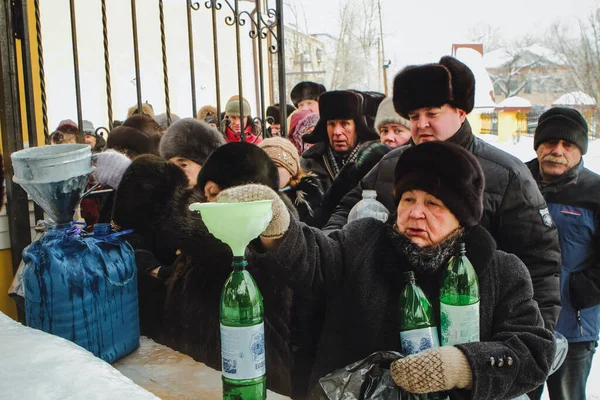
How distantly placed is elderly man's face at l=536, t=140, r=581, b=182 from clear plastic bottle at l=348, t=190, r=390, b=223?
1199 mm

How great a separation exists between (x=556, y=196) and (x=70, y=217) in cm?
242

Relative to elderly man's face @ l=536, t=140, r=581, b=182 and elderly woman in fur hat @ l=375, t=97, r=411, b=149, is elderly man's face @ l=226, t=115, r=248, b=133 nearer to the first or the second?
elderly woman in fur hat @ l=375, t=97, r=411, b=149

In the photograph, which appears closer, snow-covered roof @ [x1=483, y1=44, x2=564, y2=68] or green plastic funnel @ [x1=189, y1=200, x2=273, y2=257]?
green plastic funnel @ [x1=189, y1=200, x2=273, y2=257]

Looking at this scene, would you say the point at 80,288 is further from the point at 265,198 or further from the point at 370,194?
the point at 370,194

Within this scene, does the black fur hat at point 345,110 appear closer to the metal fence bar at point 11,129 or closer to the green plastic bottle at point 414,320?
the metal fence bar at point 11,129

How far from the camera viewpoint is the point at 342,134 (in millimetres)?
3814

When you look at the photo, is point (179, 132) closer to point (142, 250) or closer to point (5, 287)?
point (142, 250)

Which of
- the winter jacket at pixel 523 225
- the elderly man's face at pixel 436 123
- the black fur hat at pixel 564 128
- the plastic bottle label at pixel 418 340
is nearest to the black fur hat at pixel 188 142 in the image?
the elderly man's face at pixel 436 123

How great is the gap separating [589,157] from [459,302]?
52.0 feet

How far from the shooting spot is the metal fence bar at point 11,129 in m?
2.39

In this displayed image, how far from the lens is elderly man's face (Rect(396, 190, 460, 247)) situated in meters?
1.67

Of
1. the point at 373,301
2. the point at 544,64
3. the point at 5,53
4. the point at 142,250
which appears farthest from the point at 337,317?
the point at 544,64

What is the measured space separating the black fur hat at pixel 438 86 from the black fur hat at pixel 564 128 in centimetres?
91

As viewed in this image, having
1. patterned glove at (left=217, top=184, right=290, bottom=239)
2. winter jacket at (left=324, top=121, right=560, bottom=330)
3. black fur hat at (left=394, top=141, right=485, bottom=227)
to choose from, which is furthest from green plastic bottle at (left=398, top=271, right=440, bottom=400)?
winter jacket at (left=324, top=121, right=560, bottom=330)
